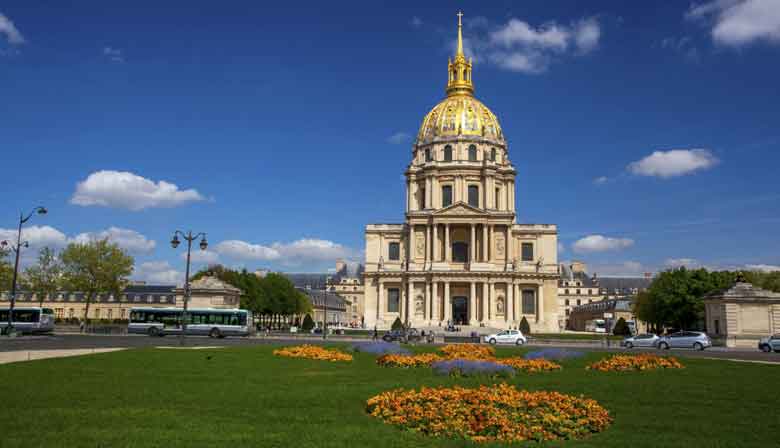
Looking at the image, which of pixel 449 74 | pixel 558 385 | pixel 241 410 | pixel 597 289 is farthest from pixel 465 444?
pixel 597 289

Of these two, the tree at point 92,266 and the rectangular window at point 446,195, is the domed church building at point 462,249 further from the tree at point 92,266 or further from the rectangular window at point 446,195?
the tree at point 92,266

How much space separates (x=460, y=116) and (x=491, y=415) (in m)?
88.2

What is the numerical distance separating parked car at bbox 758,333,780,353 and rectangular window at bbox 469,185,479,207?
5292cm

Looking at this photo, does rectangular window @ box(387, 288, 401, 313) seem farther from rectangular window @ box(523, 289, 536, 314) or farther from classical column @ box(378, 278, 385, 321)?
rectangular window @ box(523, 289, 536, 314)

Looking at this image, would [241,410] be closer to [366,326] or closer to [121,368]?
[121,368]

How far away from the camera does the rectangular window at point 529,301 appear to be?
3519 inches

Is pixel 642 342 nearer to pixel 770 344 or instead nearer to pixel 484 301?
pixel 770 344

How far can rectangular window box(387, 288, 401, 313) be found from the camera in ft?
297

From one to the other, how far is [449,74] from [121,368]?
92495mm

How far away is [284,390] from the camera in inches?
629

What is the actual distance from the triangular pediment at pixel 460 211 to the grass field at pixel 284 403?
6488cm

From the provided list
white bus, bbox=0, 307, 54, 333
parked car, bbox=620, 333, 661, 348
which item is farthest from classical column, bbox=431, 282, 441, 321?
white bus, bbox=0, 307, 54, 333

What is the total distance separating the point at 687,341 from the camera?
45.4 metres

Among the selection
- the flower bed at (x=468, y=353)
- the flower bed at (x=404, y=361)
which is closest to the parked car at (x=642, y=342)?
the flower bed at (x=468, y=353)
